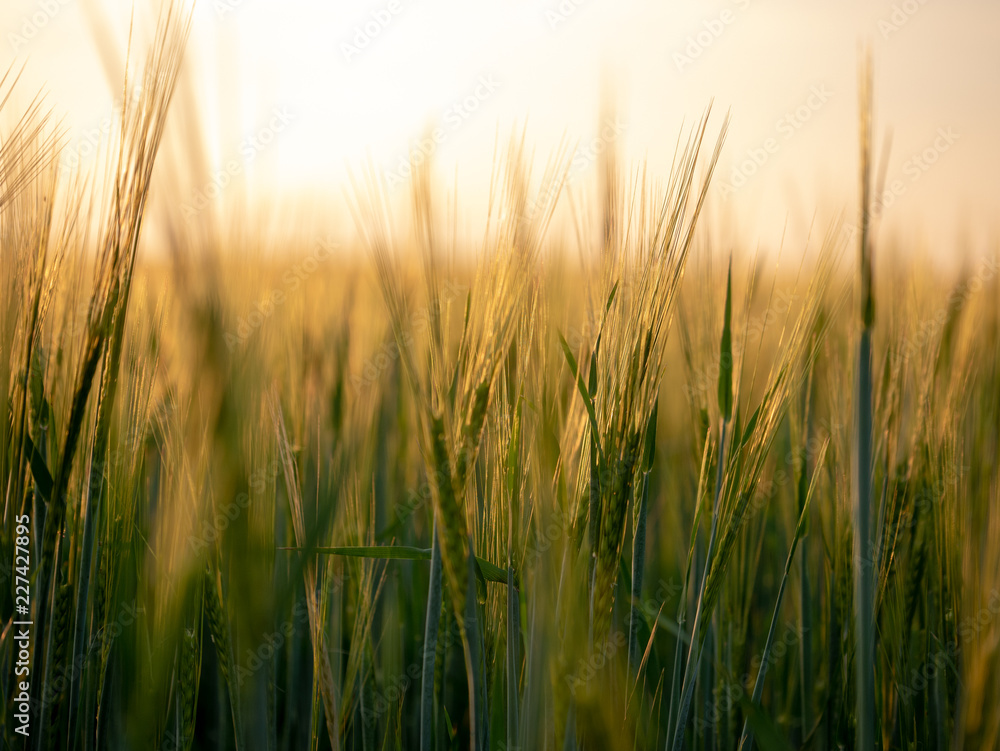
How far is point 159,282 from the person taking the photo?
0.88 metres

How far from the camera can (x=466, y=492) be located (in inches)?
27.7

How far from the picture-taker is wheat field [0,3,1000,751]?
1.90ft

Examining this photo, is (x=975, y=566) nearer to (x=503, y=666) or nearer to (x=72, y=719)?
(x=503, y=666)

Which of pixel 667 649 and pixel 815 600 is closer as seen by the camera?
pixel 667 649

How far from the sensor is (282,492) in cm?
104

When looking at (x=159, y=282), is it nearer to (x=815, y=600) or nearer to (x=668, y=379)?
(x=815, y=600)

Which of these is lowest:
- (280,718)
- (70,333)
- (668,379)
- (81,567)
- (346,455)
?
(280,718)

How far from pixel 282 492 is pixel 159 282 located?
1.26 ft

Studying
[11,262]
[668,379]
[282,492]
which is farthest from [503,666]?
[668,379]

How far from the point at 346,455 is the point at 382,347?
42 centimetres

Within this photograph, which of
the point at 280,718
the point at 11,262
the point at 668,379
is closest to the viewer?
the point at 11,262

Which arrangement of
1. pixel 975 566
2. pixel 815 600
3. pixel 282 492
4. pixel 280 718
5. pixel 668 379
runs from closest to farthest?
1. pixel 975 566
2. pixel 282 492
3. pixel 280 718
4. pixel 815 600
5. pixel 668 379

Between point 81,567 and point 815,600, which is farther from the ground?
point 81,567

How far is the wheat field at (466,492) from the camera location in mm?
580
